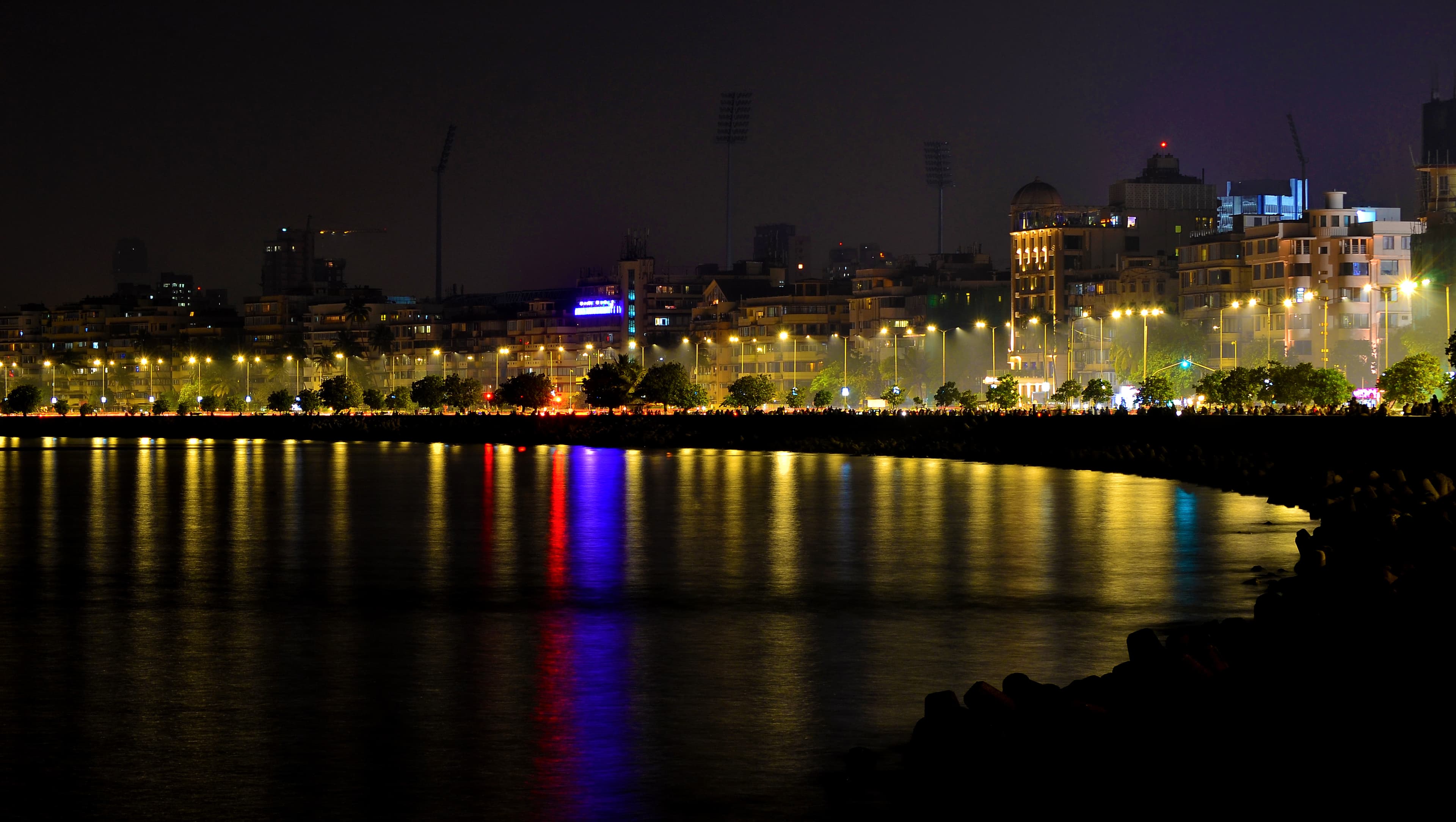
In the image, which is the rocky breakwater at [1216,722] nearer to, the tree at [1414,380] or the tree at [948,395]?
the tree at [1414,380]

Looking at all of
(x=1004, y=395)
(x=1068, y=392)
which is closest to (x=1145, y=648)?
(x=1004, y=395)

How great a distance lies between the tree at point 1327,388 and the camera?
285 feet

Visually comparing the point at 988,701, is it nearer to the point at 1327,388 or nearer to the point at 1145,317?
the point at 1327,388

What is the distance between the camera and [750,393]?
439ft

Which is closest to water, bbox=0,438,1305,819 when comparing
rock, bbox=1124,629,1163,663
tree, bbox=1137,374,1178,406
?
rock, bbox=1124,629,1163,663

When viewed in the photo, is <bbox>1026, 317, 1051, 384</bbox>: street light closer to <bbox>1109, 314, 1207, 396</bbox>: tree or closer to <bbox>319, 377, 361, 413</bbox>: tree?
<bbox>1109, 314, 1207, 396</bbox>: tree

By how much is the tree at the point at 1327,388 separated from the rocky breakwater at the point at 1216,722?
74.8 m

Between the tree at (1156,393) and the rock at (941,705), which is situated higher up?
the tree at (1156,393)

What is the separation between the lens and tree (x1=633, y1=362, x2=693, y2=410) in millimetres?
116250

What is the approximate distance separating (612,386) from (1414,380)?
5341 cm

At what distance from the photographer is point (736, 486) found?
49625mm

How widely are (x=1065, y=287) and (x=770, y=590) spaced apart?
172035 mm

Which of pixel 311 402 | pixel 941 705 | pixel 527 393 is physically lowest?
pixel 941 705

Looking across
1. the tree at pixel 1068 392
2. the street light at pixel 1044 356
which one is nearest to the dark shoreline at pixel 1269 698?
the tree at pixel 1068 392
